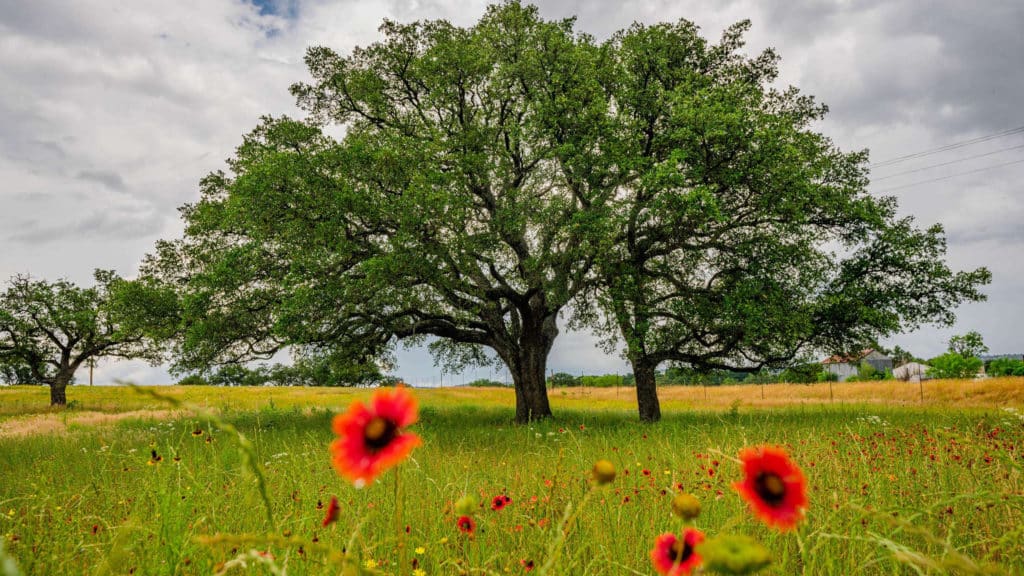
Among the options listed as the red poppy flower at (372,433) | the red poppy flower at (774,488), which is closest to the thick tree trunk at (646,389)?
the red poppy flower at (774,488)

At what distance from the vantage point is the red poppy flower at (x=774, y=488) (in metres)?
0.98

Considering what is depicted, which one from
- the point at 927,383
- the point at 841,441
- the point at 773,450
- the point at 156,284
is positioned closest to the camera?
the point at 773,450

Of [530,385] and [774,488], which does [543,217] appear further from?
[774,488]

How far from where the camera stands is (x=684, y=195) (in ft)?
36.9

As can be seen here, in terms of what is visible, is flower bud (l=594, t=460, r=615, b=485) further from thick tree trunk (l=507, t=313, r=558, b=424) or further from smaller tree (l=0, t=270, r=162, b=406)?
smaller tree (l=0, t=270, r=162, b=406)

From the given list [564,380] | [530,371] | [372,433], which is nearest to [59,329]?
[530,371]

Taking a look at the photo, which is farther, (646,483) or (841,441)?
(841,441)

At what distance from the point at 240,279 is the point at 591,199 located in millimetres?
9131

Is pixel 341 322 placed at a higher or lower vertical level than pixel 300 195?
lower

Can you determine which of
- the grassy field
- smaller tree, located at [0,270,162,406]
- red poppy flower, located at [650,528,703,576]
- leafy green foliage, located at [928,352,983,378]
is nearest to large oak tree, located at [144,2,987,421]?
the grassy field

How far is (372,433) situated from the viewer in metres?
0.99

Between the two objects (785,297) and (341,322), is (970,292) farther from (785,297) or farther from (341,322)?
(341,322)

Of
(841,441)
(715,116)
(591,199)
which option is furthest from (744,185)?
(841,441)

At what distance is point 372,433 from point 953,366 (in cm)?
5806
